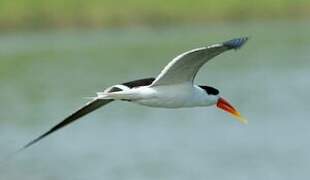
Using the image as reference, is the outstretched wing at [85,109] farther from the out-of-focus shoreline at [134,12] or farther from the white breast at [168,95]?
the out-of-focus shoreline at [134,12]

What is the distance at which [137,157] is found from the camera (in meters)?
14.2

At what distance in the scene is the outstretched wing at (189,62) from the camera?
6.37 m

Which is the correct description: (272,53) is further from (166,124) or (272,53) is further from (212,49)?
(212,49)

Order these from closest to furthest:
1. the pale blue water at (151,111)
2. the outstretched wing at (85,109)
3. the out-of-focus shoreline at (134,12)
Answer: the outstretched wing at (85,109) → the pale blue water at (151,111) → the out-of-focus shoreline at (134,12)

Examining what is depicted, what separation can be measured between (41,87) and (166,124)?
486 centimetres

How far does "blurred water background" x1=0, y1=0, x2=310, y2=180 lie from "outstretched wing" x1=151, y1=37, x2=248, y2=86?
539cm

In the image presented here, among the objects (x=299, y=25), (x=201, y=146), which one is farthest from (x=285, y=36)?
(x=201, y=146)

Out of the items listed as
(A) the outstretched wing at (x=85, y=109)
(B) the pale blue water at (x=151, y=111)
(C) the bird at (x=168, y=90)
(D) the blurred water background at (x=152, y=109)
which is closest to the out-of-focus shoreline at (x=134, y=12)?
(D) the blurred water background at (x=152, y=109)

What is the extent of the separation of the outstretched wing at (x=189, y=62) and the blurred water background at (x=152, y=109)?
212 inches

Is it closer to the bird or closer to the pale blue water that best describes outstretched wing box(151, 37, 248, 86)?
the bird

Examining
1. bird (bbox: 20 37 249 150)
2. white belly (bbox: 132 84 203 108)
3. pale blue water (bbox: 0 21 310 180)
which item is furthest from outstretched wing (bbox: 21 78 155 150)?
pale blue water (bbox: 0 21 310 180)

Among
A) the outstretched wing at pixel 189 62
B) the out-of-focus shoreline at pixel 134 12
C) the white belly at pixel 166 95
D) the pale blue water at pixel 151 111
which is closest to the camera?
the outstretched wing at pixel 189 62

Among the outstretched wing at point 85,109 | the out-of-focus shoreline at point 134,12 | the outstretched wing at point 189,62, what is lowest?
the out-of-focus shoreline at point 134,12

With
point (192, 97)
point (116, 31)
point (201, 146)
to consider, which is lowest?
point (116, 31)
